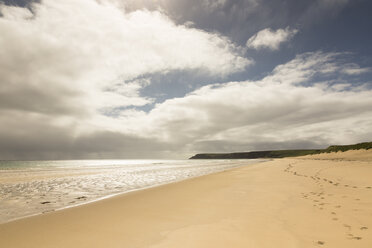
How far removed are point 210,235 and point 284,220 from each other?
105 inches

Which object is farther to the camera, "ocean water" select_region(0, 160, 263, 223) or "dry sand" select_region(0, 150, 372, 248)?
"ocean water" select_region(0, 160, 263, 223)

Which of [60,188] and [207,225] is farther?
[60,188]

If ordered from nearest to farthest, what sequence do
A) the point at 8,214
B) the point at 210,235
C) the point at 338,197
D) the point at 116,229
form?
the point at 210,235, the point at 116,229, the point at 8,214, the point at 338,197

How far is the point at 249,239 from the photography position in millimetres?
4895

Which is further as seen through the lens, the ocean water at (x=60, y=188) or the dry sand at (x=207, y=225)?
the ocean water at (x=60, y=188)

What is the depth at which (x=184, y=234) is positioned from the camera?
17.5 ft

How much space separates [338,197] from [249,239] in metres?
6.69

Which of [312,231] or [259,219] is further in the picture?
[259,219]

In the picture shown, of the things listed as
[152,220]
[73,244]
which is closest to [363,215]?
[152,220]

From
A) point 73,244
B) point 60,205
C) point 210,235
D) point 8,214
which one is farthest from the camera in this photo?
point 60,205

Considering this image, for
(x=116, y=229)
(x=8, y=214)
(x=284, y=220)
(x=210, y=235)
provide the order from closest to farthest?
(x=210, y=235)
(x=116, y=229)
(x=284, y=220)
(x=8, y=214)

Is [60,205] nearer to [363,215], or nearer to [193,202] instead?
[193,202]

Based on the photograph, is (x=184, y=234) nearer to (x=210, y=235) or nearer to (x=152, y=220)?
(x=210, y=235)

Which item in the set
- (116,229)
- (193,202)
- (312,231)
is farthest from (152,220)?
(312,231)
